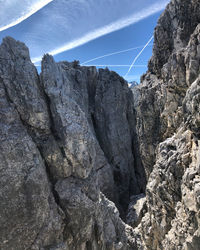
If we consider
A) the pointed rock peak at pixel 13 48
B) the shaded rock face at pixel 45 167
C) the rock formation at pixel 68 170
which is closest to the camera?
the shaded rock face at pixel 45 167

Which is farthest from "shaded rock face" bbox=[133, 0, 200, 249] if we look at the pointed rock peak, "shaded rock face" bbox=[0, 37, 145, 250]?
the pointed rock peak

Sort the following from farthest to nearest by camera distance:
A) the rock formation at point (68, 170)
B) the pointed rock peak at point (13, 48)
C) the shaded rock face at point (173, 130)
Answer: the pointed rock peak at point (13, 48), the shaded rock face at point (173, 130), the rock formation at point (68, 170)

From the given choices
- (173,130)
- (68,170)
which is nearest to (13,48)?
(68,170)

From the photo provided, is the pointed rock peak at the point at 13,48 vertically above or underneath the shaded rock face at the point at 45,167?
above

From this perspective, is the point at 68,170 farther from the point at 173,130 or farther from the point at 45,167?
the point at 173,130

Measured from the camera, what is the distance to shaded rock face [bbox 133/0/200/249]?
36.0 ft

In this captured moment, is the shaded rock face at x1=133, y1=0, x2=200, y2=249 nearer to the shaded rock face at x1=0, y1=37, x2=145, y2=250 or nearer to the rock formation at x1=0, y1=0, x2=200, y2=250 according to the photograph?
the rock formation at x1=0, y1=0, x2=200, y2=250

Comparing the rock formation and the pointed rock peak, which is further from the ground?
the pointed rock peak

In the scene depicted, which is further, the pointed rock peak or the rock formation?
the pointed rock peak

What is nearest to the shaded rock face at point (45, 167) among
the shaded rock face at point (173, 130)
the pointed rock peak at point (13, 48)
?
the pointed rock peak at point (13, 48)

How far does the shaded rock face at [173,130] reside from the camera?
36.0 ft

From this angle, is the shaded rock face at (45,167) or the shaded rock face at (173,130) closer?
the shaded rock face at (45,167)

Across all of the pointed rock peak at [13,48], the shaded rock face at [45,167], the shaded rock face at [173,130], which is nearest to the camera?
the shaded rock face at [45,167]

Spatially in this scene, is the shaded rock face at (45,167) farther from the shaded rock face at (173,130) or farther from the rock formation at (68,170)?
the shaded rock face at (173,130)
